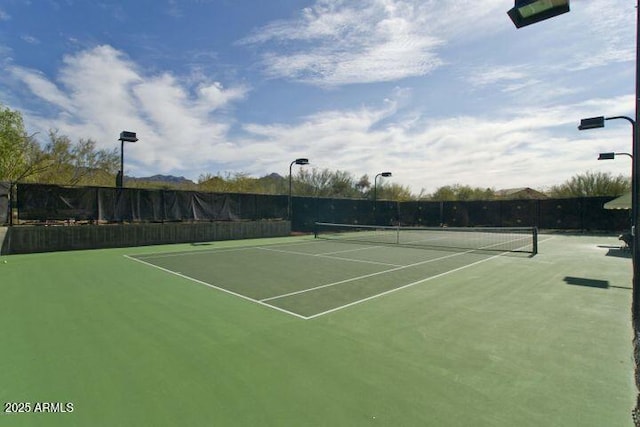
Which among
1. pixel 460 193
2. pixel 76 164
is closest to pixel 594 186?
pixel 460 193

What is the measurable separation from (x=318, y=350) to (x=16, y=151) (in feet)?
61.1

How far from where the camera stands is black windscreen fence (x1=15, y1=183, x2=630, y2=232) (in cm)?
1220

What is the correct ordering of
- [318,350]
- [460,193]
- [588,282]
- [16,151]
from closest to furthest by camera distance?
1. [318,350]
2. [588,282]
3. [16,151]
4. [460,193]

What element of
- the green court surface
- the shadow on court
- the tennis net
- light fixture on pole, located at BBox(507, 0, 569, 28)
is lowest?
the green court surface

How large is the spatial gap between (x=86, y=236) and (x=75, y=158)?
933 cm

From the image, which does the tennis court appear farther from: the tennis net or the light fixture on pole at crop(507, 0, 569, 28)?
the light fixture on pole at crop(507, 0, 569, 28)

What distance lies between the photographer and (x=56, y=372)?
3129 millimetres

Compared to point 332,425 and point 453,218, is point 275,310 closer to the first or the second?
point 332,425

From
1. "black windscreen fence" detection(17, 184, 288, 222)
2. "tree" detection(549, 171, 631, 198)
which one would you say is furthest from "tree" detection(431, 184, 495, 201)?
"black windscreen fence" detection(17, 184, 288, 222)

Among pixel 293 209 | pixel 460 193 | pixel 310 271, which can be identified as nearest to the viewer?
pixel 310 271

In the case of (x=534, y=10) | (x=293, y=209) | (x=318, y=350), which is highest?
(x=534, y=10)

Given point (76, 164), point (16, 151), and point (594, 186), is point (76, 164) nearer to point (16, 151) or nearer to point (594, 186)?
point (16, 151)

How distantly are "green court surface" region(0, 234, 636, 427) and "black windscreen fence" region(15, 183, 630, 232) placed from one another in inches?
239

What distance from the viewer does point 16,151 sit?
50.7 ft
